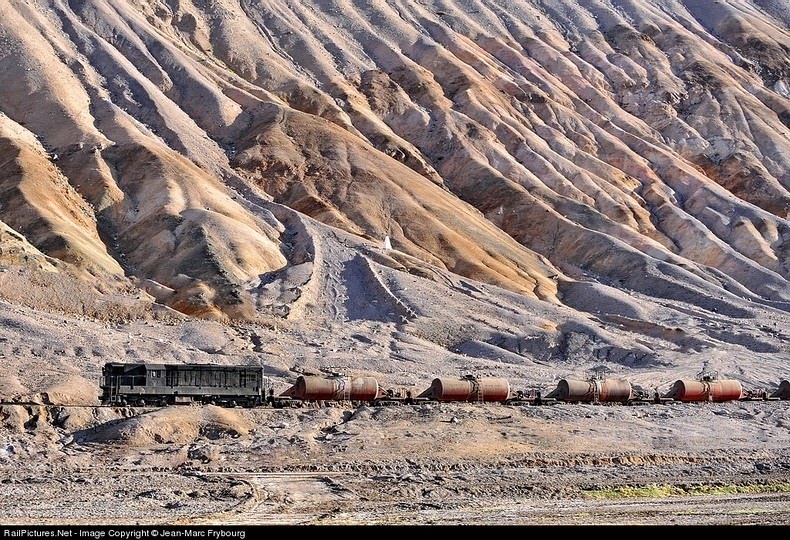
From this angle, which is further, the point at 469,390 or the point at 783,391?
the point at 783,391

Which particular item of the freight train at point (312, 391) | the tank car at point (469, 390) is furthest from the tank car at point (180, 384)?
the tank car at point (469, 390)

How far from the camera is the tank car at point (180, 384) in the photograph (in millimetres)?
38125

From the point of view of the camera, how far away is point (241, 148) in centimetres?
8206

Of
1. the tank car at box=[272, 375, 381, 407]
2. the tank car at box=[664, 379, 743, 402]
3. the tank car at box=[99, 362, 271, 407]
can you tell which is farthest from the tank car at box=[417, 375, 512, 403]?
the tank car at box=[664, 379, 743, 402]

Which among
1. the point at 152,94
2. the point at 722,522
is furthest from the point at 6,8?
the point at 722,522

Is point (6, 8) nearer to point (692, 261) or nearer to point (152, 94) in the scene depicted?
point (152, 94)

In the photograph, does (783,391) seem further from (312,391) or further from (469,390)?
(312,391)

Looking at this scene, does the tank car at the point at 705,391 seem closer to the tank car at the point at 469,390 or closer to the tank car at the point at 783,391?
the tank car at the point at 783,391

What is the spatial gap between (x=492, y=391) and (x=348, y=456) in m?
12.6

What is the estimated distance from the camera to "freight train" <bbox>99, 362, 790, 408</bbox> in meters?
38.4

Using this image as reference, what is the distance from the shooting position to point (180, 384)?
39406 millimetres

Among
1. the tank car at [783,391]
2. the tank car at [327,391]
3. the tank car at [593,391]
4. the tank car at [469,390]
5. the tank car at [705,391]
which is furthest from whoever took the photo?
the tank car at [783,391]

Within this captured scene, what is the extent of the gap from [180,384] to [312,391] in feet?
17.7

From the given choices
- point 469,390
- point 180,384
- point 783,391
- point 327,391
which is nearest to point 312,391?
point 327,391
